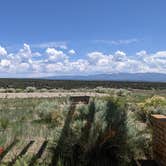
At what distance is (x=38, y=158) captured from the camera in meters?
8.45

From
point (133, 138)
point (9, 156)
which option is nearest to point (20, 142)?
point (9, 156)

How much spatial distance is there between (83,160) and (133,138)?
129 centimetres

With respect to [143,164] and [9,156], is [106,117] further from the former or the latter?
[9,156]

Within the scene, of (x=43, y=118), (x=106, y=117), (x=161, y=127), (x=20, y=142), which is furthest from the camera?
(x=43, y=118)

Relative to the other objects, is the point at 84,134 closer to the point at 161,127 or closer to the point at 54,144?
the point at 54,144

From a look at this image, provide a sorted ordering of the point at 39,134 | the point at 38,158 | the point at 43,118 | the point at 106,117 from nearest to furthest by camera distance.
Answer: the point at 38,158, the point at 106,117, the point at 39,134, the point at 43,118

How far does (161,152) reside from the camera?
7.86 meters

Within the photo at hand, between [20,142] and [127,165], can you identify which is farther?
[20,142]

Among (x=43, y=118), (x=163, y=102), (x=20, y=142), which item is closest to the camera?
(x=20, y=142)

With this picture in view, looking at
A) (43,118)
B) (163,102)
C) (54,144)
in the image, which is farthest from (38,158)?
(163,102)

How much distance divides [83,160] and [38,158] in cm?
102

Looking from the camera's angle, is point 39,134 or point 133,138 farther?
point 39,134

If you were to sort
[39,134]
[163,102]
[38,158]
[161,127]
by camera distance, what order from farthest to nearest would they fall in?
[163,102]
[39,134]
[38,158]
[161,127]

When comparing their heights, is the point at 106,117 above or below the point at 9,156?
above
